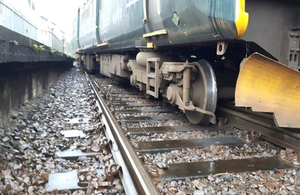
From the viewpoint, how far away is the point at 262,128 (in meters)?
3.83

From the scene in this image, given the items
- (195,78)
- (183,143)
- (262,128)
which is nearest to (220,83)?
(195,78)

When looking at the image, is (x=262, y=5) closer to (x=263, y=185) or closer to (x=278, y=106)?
(x=278, y=106)

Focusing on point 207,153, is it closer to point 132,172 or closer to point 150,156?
point 150,156

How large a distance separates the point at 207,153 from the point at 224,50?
1.21 meters

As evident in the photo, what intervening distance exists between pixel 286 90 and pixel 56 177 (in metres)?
2.58

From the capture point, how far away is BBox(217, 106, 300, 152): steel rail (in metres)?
3.31

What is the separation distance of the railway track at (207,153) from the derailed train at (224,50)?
1.14 feet

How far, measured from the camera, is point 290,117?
3.15m

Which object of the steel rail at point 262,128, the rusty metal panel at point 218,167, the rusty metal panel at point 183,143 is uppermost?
the steel rail at point 262,128

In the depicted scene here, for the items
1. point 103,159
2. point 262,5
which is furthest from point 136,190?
point 262,5

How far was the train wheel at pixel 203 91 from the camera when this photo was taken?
13.2ft

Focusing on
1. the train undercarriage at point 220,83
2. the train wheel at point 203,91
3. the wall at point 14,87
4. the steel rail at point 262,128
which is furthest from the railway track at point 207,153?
the wall at point 14,87

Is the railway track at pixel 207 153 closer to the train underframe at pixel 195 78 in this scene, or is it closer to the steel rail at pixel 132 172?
the steel rail at pixel 132 172

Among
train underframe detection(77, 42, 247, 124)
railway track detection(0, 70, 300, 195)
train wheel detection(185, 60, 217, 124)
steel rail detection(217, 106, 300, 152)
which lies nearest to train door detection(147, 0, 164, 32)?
train underframe detection(77, 42, 247, 124)
